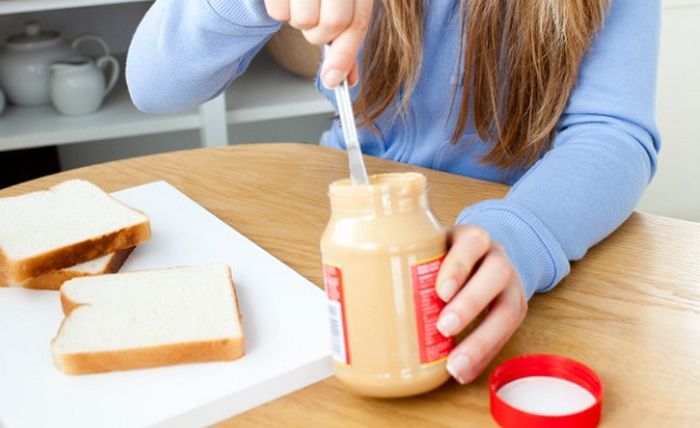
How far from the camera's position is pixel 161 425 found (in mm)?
544

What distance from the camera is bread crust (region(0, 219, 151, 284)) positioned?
74 cm

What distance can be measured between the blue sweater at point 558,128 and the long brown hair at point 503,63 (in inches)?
0.8

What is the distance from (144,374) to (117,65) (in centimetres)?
150

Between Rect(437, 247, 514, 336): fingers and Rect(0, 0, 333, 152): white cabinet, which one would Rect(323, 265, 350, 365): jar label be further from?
Rect(0, 0, 333, 152): white cabinet

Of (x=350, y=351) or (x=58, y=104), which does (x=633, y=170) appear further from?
(x=58, y=104)

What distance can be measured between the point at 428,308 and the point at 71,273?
1.17 feet

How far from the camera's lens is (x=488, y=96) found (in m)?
1.00

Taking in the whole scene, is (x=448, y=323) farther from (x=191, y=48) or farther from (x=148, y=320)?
(x=191, y=48)

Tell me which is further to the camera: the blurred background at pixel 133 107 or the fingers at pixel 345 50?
the blurred background at pixel 133 107

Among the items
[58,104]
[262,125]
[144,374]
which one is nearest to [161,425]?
[144,374]

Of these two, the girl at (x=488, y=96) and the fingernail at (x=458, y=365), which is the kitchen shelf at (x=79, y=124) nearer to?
the girl at (x=488, y=96)

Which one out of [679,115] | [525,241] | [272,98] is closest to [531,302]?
[525,241]

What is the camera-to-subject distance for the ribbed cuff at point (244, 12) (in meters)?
0.81

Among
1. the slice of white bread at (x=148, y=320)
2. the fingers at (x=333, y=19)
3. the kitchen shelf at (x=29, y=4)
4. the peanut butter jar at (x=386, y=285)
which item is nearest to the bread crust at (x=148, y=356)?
the slice of white bread at (x=148, y=320)
